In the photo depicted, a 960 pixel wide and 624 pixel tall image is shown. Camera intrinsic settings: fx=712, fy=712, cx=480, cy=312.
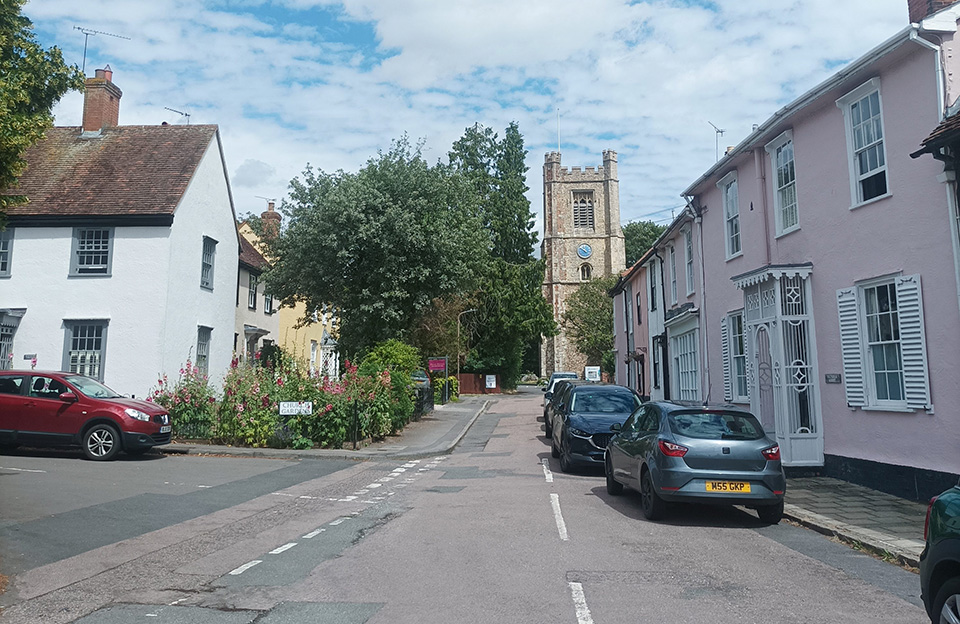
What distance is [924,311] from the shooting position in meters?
10.6

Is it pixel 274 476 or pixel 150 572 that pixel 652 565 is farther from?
pixel 274 476

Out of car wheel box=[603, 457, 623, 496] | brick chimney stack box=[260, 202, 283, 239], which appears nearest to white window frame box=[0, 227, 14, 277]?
brick chimney stack box=[260, 202, 283, 239]

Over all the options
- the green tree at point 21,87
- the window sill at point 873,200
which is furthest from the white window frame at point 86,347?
the window sill at point 873,200

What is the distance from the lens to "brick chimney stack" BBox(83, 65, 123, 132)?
24.8m

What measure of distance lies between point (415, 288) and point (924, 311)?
1791 cm

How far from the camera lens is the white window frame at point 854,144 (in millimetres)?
11453

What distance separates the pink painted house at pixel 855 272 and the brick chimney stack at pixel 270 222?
21593 millimetres

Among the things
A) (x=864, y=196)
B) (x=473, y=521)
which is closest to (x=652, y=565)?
(x=473, y=521)

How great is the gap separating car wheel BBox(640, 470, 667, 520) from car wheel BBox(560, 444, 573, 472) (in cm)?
446

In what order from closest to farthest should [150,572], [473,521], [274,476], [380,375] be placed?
1. [150,572]
2. [473,521]
3. [274,476]
4. [380,375]

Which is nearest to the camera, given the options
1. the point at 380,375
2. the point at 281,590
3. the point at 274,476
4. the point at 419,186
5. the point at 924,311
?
the point at 281,590

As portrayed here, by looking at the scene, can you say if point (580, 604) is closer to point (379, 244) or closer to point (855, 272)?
point (855, 272)

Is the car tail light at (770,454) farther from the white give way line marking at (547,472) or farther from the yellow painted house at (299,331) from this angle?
the yellow painted house at (299,331)

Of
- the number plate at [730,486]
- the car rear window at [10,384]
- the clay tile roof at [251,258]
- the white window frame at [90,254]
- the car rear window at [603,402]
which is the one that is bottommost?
the number plate at [730,486]
